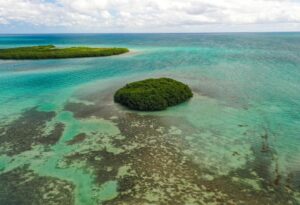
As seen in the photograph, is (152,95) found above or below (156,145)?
above

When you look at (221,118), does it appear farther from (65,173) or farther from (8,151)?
(8,151)

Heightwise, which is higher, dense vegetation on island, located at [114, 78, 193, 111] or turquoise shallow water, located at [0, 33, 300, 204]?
dense vegetation on island, located at [114, 78, 193, 111]

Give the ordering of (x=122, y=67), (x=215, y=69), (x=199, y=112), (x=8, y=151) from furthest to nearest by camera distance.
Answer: (x=122, y=67)
(x=215, y=69)
(x=199, y=112)
(x=8, y=151)

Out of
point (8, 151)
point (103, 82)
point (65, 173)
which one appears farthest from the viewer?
point (103, 82)

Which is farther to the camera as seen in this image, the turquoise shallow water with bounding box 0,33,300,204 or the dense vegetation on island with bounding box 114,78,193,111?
the dense vegetation on island with bounding box 114,78,193,111

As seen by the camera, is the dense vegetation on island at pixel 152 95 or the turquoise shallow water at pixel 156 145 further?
the dense vegetation on island at pixel 152 95

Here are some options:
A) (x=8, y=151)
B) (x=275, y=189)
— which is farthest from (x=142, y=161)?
(x=8, y=151)

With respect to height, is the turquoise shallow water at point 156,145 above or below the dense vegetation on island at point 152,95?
below

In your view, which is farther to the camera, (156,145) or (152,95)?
(152,95)
